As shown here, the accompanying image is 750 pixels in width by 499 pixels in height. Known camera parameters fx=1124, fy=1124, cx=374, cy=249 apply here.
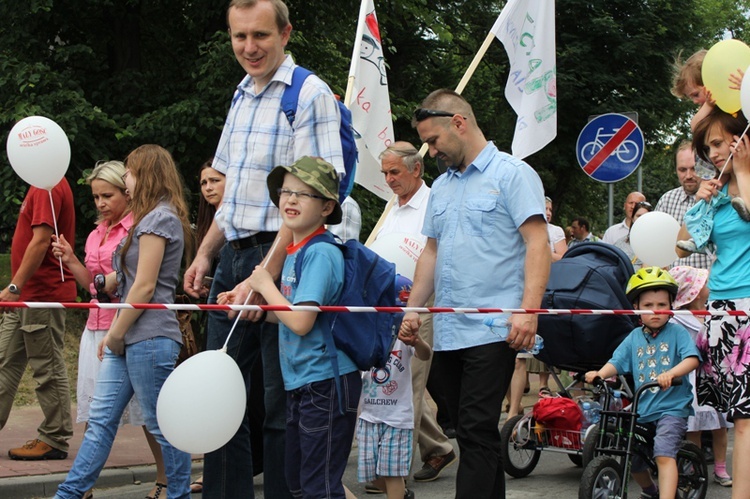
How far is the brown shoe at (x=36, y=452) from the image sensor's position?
25.2 ft

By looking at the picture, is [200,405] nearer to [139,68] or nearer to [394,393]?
[394,393]

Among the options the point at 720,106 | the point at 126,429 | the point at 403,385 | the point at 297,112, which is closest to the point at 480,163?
the point at 297,112

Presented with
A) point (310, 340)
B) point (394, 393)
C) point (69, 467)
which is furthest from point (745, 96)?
point (69, 467)

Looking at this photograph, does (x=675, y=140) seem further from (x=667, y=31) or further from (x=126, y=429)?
(x=126, y=429)

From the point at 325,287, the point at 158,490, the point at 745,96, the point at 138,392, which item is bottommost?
the point at 158,490

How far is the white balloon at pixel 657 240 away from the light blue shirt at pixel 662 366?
839 mm

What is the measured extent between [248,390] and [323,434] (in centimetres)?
91

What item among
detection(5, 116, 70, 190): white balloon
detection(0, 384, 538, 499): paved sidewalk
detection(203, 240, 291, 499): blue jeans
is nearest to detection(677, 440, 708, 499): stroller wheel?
detection(0, 384, 538, 499): paved sidewalk

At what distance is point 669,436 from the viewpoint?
622 centimetres

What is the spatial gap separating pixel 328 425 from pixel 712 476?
13.5 feet

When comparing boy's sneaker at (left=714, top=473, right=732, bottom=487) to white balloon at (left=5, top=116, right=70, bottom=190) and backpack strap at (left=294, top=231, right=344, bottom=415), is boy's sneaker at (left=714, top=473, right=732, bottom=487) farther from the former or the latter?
white balloon at (left=5, top=116, right=70, bottom=190)

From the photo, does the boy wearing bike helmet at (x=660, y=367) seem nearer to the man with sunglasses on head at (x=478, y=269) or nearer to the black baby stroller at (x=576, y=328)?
the black baby stroller at (x=576, y=328)

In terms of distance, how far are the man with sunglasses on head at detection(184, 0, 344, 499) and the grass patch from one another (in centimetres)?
639

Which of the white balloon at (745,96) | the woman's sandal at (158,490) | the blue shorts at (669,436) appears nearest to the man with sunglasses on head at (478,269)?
the white balloon at (745,96)
